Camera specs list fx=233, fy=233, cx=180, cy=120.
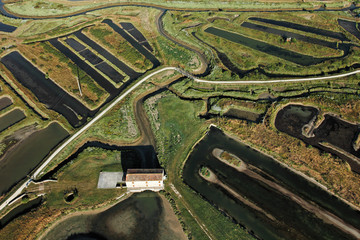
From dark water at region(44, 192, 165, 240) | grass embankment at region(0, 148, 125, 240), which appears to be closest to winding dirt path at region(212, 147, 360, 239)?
dark water at region(44, 192, 165, 240)

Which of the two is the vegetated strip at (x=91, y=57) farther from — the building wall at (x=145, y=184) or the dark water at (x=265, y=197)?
the building wall at (x=145, y=184)

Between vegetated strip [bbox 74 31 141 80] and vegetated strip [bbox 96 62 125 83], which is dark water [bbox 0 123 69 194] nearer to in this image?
vegetated strip [bbox 96 62 125 83]

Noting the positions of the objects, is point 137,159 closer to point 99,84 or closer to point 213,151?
point 213,151

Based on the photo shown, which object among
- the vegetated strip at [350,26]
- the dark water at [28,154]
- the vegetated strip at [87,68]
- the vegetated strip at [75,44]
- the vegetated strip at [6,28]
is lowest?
the dark water at [28,154]

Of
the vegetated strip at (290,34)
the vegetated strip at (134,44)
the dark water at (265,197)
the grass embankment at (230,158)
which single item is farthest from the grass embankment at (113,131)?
the vegetated strip at (290,34)

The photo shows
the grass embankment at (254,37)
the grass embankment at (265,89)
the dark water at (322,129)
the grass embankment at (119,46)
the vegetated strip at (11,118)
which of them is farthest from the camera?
the grass embankment at (119,46)

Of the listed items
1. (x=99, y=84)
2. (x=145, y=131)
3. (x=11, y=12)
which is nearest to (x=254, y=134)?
(x=145, y=131)

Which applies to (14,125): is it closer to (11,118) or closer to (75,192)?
(11,118)
